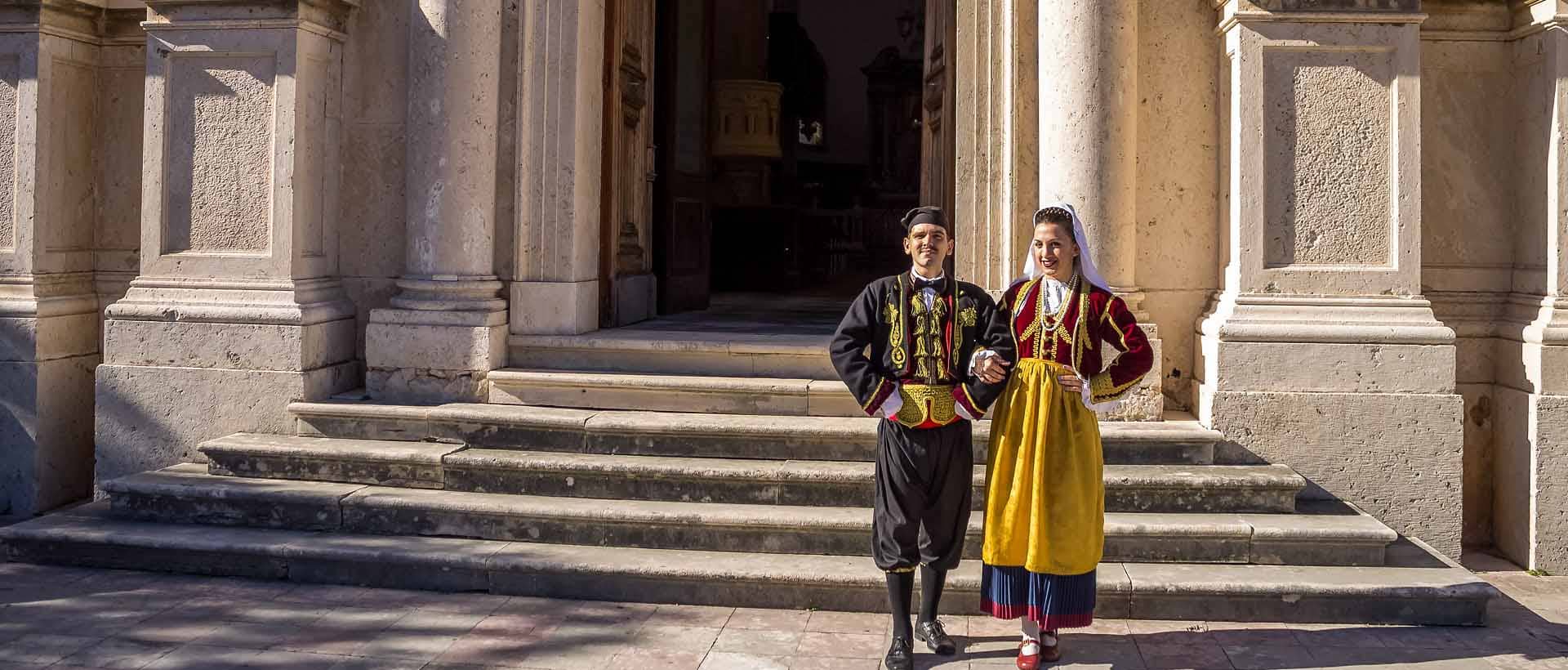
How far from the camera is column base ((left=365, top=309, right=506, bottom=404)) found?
661cm

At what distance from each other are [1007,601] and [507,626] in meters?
1.82

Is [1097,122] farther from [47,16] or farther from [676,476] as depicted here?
[47,16]

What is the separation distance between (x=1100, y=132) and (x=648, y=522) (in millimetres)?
2791

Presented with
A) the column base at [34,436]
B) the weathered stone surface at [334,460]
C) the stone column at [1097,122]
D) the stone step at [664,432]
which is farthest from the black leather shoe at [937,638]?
the column base at [34,436]

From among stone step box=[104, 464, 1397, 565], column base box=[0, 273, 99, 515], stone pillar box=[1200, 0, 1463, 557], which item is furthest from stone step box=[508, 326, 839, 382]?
column base box=[0, 273, 99, 515]

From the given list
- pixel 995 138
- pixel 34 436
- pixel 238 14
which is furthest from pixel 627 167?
pixel 34 436

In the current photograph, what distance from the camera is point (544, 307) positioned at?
271 inches

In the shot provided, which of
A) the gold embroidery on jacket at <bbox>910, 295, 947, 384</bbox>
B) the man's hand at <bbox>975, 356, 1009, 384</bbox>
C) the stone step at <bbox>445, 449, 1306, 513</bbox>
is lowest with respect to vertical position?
the stone step at <bbox>445, 449, 1306, 513</bbox>

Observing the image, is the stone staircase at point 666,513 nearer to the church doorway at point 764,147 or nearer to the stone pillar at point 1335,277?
the stone pillar at point 1335,277

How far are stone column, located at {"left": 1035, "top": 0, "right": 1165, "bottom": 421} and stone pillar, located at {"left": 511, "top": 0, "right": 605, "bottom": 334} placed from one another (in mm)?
2516

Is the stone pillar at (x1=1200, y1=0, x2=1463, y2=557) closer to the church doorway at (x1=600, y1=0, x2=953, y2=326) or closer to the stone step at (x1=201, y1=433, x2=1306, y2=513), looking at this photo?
the stone step at (x1=201, y1=433, x2=1306, y2=513)

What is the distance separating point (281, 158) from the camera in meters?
6.61

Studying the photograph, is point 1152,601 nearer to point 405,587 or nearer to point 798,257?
point 405,587

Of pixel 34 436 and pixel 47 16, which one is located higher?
pixel 47 16
